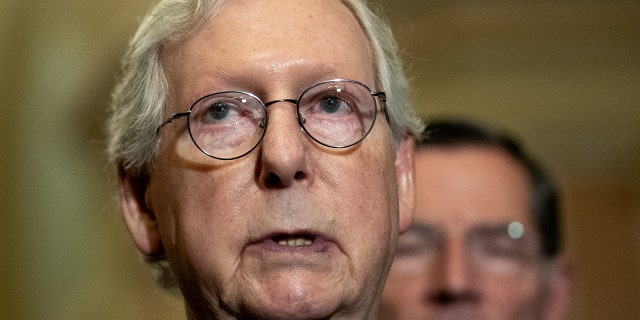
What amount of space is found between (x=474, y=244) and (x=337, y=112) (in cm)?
94

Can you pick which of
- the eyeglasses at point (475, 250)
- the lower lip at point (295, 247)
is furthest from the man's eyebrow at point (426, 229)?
the lower lip at point (295, 247)

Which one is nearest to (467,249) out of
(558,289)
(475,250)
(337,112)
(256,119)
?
(475,250)

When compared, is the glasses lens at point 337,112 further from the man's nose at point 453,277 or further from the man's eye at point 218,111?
the man's nose at point 453,277

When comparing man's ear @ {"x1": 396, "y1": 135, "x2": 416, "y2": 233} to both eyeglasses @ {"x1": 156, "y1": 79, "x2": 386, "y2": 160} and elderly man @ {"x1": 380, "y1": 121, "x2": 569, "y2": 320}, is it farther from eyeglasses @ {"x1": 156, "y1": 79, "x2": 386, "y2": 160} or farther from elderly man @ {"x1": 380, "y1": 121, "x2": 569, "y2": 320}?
elderly man @ {"x1": 380, "y1": 121, "x2": 569, "y2": 320}

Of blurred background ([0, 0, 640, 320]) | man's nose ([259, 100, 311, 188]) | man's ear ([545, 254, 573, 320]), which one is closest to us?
man's nose ([259, 100, 311, 188])

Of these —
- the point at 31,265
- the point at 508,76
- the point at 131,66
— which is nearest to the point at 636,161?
the point at 508,76

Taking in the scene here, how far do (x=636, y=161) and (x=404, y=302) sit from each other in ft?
8.20

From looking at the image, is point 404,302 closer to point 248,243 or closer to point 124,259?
point 248,243

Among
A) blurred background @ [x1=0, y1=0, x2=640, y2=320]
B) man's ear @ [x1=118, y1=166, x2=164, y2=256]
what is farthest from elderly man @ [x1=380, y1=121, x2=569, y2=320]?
blurred background @ [x1=0, y1=0, x2=640, y2=320]

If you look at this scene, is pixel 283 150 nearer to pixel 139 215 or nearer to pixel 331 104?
pixel 331 104

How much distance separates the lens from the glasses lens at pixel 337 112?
5.46 feet

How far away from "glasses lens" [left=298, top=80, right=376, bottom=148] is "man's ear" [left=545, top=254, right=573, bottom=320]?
1161 mm

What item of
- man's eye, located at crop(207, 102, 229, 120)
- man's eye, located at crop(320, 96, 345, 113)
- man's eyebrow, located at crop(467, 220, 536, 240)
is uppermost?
man's eye, located at crop(320, 96, 345, 113)

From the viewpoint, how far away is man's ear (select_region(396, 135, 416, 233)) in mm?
1940
